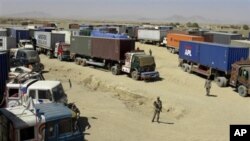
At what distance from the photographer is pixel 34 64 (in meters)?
39.5

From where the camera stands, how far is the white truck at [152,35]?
67688 millimetres

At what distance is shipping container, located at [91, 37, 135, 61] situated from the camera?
39.8 metres

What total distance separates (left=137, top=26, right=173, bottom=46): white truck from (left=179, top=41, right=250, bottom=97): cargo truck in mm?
24944

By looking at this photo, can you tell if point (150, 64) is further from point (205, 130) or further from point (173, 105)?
point (205, 130)

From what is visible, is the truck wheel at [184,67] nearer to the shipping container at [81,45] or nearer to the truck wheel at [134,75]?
the truck wheel at [134,75]

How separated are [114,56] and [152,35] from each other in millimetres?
29536

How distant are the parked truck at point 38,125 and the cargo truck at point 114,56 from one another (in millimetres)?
20714

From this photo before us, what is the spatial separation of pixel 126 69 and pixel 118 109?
424 inches

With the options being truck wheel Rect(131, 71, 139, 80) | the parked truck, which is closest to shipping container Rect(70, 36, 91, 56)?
truck wheel Rect(131, 71, 139, 80)

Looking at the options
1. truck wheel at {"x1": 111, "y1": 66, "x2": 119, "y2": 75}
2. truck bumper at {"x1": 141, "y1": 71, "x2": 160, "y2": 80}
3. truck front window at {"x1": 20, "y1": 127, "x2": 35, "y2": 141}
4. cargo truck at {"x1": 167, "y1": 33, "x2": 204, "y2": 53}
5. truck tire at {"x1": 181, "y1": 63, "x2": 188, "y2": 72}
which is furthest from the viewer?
cargo truck at {"x1": 167, "y1": 33, "x2": 204, "y2": 53}

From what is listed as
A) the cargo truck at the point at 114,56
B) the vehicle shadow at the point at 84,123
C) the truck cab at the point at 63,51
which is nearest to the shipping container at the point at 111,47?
the cargo truck at the point at 114,56

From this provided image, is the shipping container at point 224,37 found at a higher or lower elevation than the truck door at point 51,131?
higher

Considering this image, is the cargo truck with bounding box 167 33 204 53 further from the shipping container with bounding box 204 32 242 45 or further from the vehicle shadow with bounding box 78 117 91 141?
the vehicle shadow with bounding box 78 117 91 141

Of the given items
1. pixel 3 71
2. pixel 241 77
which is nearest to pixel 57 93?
pixel 3 71
